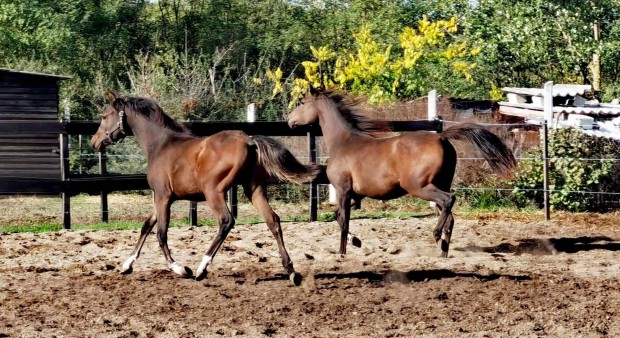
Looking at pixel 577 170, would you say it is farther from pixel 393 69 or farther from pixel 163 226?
pixel 163 226

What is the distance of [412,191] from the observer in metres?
9.96

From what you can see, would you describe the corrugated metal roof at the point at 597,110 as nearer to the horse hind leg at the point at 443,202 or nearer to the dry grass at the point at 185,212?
the dry grass at the point at 185,212

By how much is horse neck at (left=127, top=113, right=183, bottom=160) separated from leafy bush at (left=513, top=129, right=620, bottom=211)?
7.33 m

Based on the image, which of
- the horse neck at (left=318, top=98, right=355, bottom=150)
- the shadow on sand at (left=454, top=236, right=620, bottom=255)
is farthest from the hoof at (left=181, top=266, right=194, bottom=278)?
the shadow on sand at (left=454, top=236, right=620, bottom=255)

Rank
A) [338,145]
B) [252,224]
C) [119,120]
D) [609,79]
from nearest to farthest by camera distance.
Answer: [119,120] → [338,145] → [252,224] → [609,79]

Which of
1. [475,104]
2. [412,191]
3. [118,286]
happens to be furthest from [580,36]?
[118,286]

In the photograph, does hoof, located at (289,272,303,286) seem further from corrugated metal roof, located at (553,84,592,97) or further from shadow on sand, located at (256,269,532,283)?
corrugated metal roof, located at (553,84,592,97)

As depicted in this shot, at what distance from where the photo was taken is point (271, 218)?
338 inches

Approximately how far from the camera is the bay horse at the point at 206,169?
8555mm

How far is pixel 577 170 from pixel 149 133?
8.02 meters

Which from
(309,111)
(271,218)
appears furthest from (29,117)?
(271,218)

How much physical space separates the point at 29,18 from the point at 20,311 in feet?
71.5

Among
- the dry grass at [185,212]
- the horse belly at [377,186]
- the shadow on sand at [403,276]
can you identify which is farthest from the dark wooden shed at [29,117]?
the shadow on sand at [403,276]

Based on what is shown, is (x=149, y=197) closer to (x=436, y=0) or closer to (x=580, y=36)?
(x=580, y=36)
